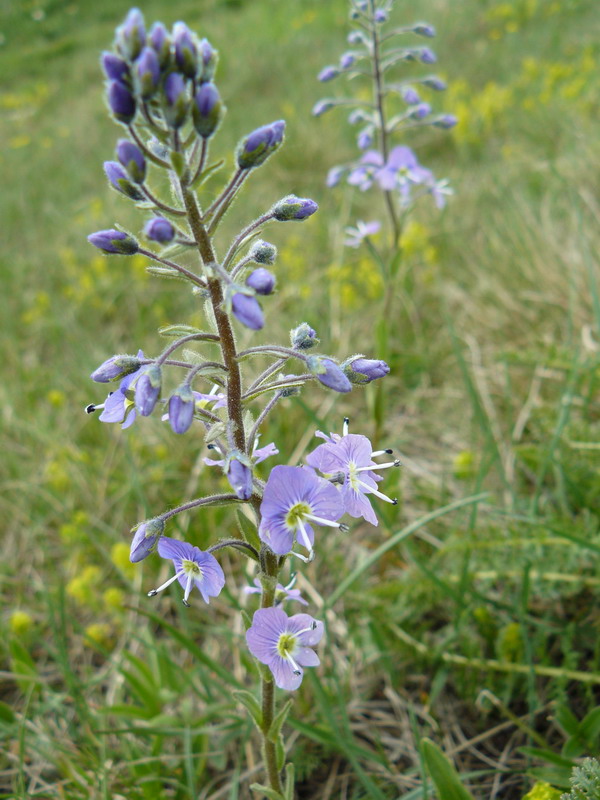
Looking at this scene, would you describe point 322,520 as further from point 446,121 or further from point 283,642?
point 446,121

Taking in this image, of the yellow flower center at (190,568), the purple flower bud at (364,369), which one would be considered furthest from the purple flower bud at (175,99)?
the yellow flower center at (190,568)

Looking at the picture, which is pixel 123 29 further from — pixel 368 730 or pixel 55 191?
pixel 55 191

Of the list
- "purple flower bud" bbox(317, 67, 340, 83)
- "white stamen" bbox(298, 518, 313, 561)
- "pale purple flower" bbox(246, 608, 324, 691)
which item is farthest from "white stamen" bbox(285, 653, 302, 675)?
"purple flower bud" bbox(317, 67, 340, 83)

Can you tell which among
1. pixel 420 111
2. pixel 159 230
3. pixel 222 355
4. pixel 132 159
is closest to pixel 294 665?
pixel 222 355

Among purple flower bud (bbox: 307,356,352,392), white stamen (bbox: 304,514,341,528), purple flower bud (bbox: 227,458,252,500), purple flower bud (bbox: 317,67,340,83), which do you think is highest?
purple flower bud (bbox: 317,67,340,83)

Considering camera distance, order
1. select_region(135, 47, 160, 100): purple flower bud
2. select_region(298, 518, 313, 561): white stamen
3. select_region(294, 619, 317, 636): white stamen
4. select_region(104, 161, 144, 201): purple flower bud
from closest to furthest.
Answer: select_region(135, 47, 160, 100): purple flower bud, select_region(298, 518, 313, 561): white stamen, select_region(104, 161, 144, 201): purple flower bud, select_region(294, 619, 317, 636): white stamen

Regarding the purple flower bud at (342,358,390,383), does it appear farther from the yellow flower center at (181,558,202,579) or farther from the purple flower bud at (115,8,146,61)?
the purple flower bud at (115,8,146,61)

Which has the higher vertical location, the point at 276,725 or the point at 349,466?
the point at 349,466
